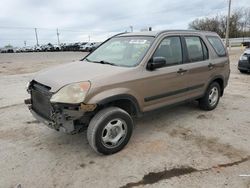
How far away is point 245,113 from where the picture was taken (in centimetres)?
555

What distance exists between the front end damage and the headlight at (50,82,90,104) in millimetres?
66

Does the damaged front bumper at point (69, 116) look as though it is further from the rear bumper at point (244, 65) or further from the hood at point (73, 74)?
the rear bumper at point (244, 65)

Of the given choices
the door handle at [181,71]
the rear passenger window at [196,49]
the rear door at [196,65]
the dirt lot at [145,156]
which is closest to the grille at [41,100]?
the dirt lot at [145,156]

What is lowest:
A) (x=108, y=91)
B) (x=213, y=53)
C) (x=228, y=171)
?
(x=228, y=171)

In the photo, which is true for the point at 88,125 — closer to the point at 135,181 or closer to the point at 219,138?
the point at 135,181

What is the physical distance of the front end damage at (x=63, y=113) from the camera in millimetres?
3414

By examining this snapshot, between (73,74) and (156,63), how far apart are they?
1292 millimetres

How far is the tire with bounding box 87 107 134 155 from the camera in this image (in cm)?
352

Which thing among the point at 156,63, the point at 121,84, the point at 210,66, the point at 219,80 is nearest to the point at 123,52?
the point at 156,63

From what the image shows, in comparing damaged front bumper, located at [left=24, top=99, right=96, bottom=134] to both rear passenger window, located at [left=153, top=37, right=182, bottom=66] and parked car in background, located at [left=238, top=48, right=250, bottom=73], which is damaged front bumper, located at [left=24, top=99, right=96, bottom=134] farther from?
parked car in background, located at [left=238, top=48, right=250, bottom=73]

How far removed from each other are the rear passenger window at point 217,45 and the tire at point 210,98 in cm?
71

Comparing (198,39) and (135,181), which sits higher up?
(198,39)

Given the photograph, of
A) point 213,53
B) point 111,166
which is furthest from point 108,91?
point 213,53

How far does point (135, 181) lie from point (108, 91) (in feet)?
4.12
